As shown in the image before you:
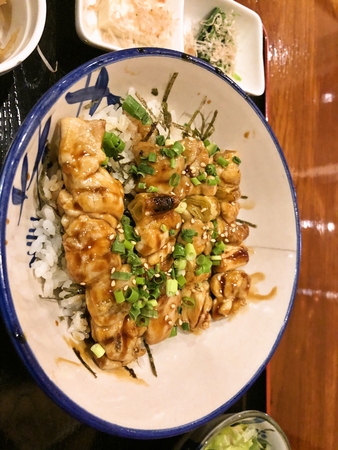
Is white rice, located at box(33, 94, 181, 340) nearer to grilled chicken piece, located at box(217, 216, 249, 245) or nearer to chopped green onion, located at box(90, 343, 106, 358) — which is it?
chopped green onion, located at box(90, 343, 106, 358)

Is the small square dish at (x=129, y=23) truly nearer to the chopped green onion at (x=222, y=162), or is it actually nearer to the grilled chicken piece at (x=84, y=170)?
the grilled chicken piece at (x=84, y=170)

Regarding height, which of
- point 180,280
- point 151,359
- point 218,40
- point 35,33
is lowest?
point 151,359

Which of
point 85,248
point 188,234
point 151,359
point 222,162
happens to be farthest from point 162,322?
point 222,162

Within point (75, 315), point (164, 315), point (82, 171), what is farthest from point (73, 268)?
point (164, 315)

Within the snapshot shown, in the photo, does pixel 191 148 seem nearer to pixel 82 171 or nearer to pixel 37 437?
pixel 82 171

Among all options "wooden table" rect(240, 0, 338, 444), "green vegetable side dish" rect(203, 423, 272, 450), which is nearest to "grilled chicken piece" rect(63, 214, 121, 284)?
"green vegetable side dish" rect(203, 423, 272, 450)

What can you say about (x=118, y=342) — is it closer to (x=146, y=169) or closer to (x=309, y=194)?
(x=146, y=169)

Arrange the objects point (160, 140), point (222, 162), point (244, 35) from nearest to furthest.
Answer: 1. point (160, 140)
2. point (222, 162)
3. point (244, 35)

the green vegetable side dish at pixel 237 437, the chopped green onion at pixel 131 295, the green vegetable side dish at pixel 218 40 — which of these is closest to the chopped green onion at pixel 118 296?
the chopped green onion at pixel 131 295
